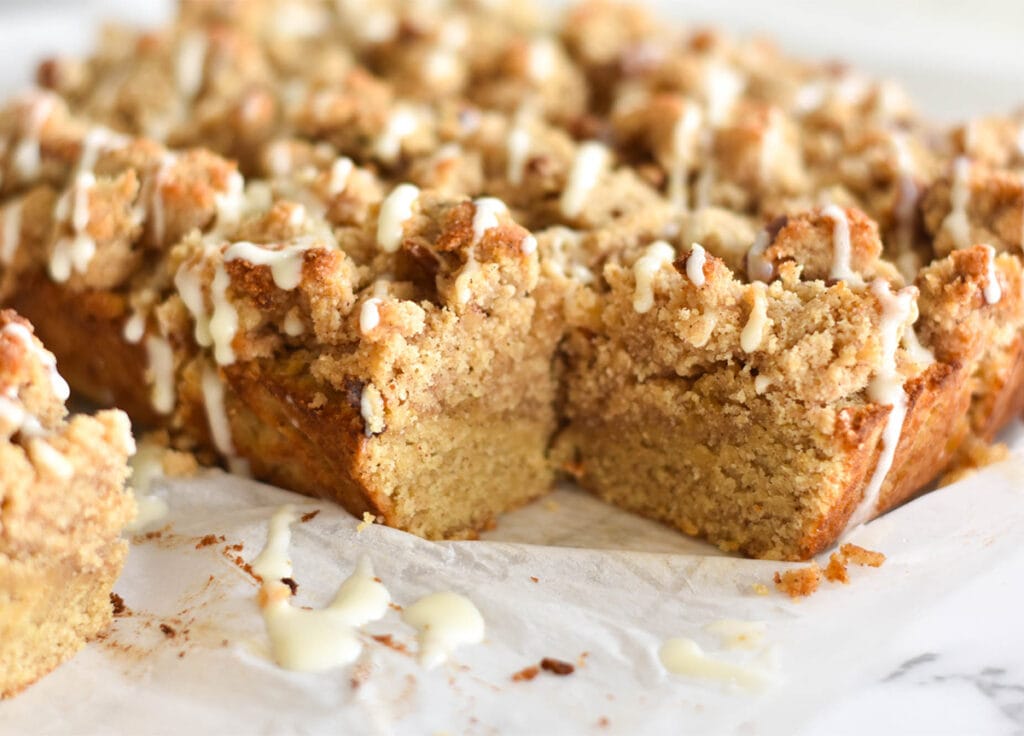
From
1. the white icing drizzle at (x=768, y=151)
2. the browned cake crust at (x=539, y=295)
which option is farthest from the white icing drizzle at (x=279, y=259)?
the white icing drizzle at (x=768, y=151)

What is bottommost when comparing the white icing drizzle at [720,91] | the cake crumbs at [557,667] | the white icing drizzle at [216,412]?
the cake crumbs at [557,667]

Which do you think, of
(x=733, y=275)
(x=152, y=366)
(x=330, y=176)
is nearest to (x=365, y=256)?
(x=330, y=176)

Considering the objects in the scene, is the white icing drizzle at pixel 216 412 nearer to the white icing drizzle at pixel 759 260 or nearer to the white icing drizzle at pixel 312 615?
the white icing drizzle at pixel 312 615

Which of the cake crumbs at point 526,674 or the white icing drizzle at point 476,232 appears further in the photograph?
the white icing drizzle at point 476,232

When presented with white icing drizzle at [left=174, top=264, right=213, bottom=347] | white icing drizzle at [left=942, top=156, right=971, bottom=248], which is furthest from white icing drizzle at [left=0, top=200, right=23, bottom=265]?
white icing drizzle at [left=942, top=156, right=971, bottom=248]

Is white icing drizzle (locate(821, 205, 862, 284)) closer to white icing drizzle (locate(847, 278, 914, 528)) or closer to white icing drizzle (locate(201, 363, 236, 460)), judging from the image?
white icing drizzle (locate(847, 278, 914, 528))

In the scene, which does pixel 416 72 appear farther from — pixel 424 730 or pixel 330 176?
pixel 424 730
